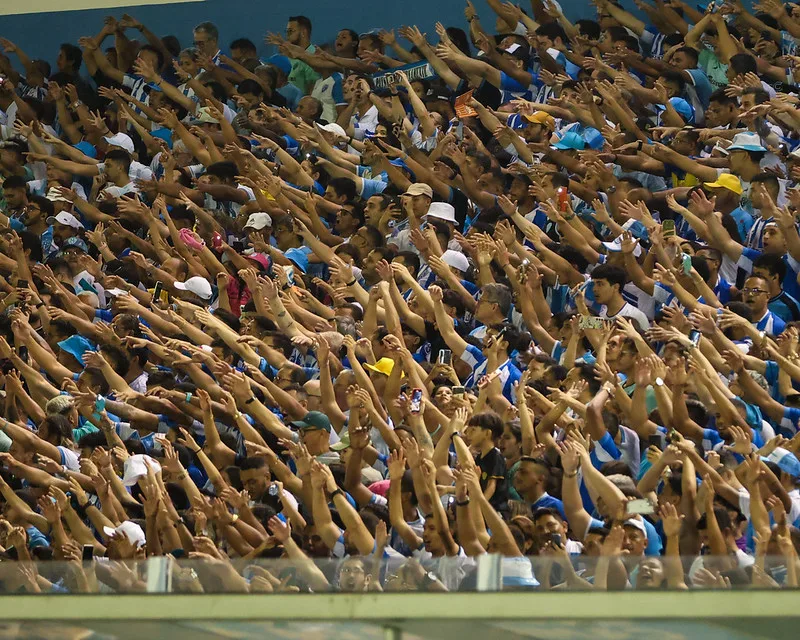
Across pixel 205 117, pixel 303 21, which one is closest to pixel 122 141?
pixel 205 117

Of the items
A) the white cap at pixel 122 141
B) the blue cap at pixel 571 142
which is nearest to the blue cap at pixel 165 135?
the white cap at pixel 122 141

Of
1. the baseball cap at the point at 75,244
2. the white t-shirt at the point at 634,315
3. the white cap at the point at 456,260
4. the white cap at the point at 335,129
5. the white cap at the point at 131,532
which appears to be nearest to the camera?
the white cap at the point at 131,532

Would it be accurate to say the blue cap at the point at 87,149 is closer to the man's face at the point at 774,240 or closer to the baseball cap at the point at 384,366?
the baseball cap at the point at 384,366

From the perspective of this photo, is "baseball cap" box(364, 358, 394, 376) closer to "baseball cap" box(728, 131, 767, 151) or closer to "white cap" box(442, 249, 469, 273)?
"white cap" box(442, 249, 469, 273)

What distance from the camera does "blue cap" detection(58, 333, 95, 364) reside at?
9.95m

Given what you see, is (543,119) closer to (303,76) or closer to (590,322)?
(590,322)

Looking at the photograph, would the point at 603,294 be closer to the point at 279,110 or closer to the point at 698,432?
the point at 698,432

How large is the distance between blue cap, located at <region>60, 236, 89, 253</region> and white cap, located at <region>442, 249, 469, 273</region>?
2.81m

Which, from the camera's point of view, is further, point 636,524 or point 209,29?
point 209,29

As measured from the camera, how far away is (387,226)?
33.7ft

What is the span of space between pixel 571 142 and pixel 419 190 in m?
0.98

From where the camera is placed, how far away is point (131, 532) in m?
7.69

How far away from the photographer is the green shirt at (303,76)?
12297 mm

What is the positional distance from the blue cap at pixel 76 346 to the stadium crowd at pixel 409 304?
0.12 ft
